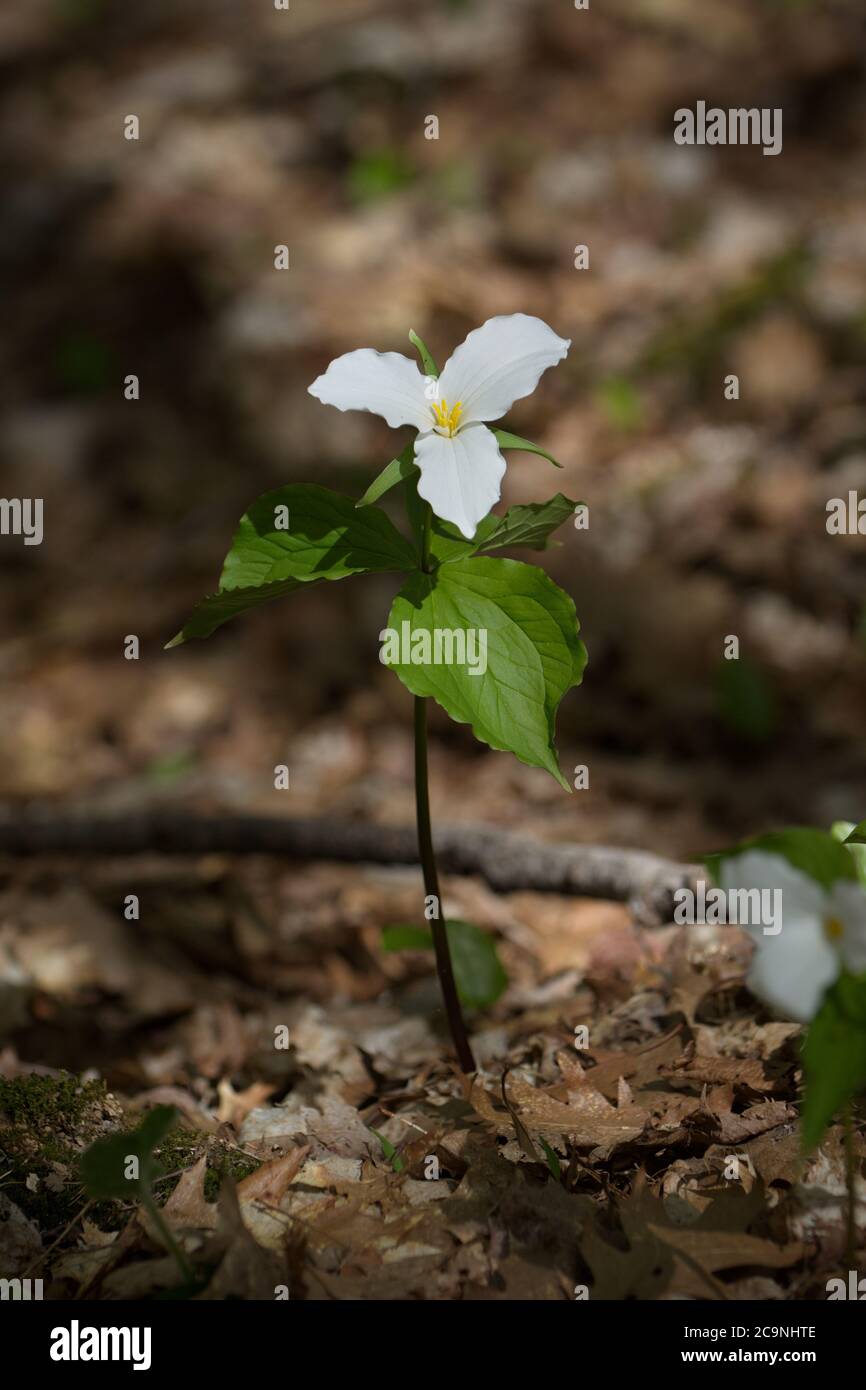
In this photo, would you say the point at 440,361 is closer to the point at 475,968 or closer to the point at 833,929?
the point at 475,968

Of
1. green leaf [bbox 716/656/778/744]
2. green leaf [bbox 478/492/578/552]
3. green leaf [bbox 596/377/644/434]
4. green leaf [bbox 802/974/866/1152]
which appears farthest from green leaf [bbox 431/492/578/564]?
green leaf [bbox 596/377/644/434]

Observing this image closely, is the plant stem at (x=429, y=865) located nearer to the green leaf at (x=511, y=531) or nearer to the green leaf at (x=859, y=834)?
the green leaf at (x=511, y=531)

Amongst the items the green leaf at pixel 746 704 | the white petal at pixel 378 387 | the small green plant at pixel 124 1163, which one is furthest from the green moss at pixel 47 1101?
the green leaf at pixel 746 704

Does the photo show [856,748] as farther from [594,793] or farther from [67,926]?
[67,926]

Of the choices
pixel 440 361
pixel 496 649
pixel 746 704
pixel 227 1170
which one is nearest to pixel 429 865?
pixel 496 649

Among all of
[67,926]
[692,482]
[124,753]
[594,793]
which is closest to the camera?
[67,926]

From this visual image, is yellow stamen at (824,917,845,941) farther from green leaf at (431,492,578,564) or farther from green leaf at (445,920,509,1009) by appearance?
green leaf at (445,920,509,1009)
